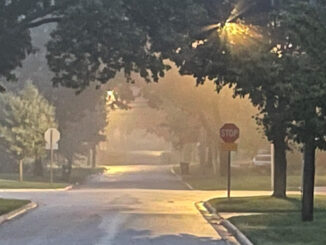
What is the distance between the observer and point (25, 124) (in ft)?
180

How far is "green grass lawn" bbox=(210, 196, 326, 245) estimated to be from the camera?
712 inches

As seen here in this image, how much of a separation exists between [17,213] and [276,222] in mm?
9076

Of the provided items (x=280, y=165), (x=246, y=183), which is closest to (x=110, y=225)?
(x=280, y=165)

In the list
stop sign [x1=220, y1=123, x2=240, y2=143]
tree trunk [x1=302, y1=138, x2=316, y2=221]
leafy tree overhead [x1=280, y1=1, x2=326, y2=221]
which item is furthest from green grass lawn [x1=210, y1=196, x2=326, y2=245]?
stop sign [x1=220, y1=123, x2=240, y2=143]

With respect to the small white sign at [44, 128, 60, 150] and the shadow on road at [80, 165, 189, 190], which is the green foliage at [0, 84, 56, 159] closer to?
the shadow on road at [80, 165, 189, 190]

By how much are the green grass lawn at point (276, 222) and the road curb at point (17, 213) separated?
243 inches

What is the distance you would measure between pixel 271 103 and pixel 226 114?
30979 millimetres

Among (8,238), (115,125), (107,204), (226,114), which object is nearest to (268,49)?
(8,238)

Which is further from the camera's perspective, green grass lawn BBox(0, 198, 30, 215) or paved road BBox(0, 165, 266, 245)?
green grass lawn BBox(0, 198, 30, 215)

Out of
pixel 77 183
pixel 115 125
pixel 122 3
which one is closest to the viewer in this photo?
pixel 122 3

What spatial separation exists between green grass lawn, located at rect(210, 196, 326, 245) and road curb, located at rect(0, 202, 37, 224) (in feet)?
20.2

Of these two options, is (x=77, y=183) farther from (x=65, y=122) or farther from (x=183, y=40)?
(x=183, y=40)

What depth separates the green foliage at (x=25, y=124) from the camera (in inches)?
2144

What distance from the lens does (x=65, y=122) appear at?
2532 inches
